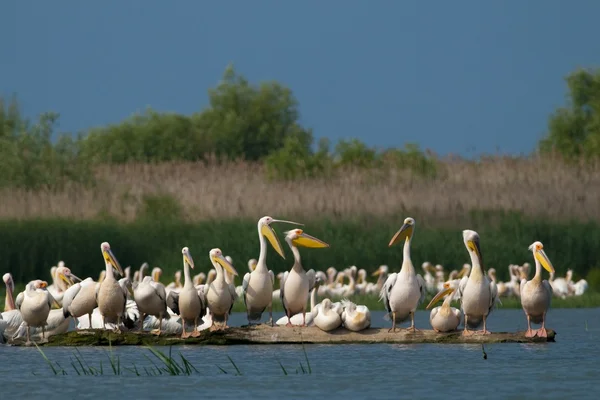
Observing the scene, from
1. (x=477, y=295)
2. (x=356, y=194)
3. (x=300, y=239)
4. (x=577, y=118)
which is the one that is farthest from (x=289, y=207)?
(x=577, y=118)

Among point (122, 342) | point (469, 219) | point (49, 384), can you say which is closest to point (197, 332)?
point (122, 342)

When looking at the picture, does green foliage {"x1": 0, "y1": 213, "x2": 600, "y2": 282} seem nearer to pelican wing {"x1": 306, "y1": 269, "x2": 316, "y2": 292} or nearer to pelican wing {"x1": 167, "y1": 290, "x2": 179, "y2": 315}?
pelican wing {"x1": 306, "y1": 269, "x2": 316, "y2": 292}

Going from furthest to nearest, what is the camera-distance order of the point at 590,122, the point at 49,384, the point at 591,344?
the point at 590,122, the point at 591,344, the point at 49,384

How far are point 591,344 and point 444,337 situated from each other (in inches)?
91.3

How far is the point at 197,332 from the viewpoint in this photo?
52.2 ft

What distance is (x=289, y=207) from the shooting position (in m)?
28.1

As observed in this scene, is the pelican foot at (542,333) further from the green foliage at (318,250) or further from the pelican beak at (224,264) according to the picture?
the green foliage at (318,250)

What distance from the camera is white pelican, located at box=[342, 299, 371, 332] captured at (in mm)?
15578

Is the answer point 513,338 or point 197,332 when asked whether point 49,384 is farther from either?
point 513,338

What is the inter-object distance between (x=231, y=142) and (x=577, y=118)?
506 inches

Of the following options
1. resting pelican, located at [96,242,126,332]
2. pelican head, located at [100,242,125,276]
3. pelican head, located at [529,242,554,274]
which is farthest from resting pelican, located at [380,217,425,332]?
pelican head, located at [100,242,125,276]

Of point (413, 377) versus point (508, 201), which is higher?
point (508, 201)

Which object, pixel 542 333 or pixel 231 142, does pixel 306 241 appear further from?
pixel 231 142

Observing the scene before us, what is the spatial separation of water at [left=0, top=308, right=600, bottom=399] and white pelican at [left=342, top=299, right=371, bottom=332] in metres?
0.30
